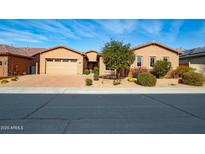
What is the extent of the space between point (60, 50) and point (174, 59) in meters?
16.2

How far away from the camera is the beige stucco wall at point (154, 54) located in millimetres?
29844

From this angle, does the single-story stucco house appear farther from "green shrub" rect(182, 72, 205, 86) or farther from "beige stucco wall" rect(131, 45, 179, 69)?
"green shrub" rect(182, 72, 205, 86)

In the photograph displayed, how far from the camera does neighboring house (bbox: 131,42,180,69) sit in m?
29.8

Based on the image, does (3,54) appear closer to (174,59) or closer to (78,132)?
(174,59)

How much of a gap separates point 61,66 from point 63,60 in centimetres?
95

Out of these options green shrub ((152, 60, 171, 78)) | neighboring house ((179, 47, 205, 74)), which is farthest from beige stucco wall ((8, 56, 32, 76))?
neighboring house ((179, 47, 205, 74))

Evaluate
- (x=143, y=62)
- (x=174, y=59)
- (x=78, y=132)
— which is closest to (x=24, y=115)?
(x=78, y=132)

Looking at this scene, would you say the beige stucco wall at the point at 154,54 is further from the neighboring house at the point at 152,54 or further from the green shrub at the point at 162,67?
the green shrub at the point at 162,67

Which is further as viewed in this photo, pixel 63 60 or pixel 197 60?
pixel 63 60

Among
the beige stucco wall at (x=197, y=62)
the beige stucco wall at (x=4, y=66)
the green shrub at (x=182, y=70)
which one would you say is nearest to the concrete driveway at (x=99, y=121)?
the green shrub at (x=182, y=70)

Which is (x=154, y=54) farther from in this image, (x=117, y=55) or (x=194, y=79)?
(x=194, y=79)

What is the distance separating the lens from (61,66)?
34531 mm

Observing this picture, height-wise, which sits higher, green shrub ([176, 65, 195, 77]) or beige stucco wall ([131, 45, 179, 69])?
beige stucco wall ([131, 45, 179, 69])

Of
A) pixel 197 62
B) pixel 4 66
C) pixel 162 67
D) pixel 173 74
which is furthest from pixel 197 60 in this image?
pixel 4 66
